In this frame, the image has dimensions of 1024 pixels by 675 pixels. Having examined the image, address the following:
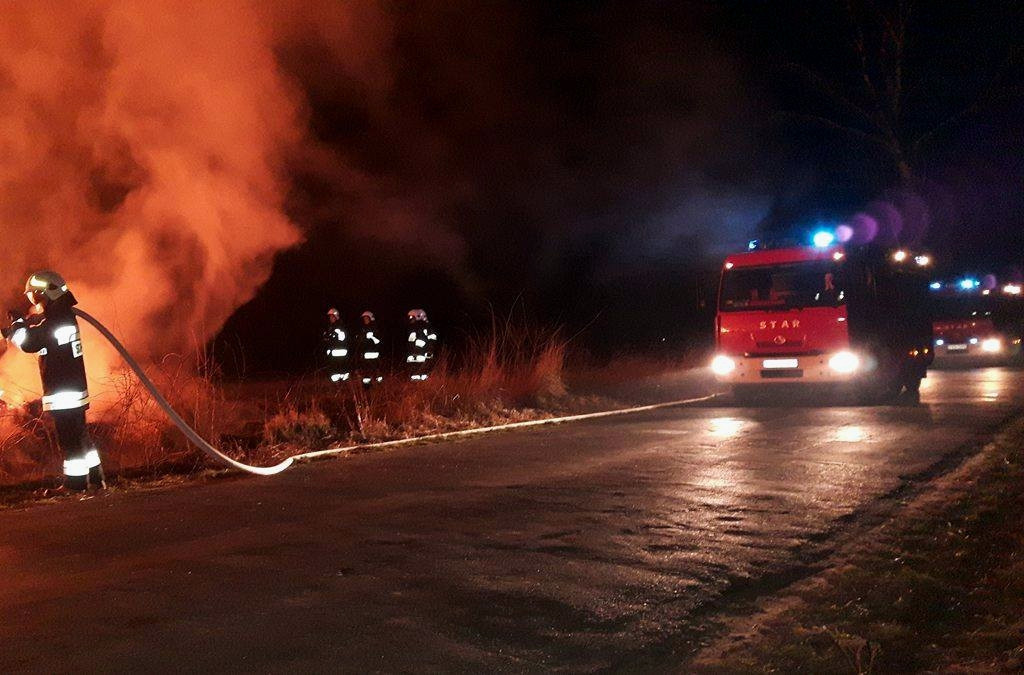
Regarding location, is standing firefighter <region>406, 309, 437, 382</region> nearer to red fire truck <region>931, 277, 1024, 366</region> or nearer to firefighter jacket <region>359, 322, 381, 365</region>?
firefighter jacket <region>359, 322, 381, 365</region>

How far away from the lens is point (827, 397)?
58.5 ft

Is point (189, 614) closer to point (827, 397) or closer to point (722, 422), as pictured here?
point (722, 422)

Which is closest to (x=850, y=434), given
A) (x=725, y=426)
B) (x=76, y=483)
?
(x=725, y=426)

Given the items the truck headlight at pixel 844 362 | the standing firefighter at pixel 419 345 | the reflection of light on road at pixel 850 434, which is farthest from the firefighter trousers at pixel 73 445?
the truck headlight at pixel 844 362

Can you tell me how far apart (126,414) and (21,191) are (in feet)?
11.3

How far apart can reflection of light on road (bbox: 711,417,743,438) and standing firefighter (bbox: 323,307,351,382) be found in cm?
685

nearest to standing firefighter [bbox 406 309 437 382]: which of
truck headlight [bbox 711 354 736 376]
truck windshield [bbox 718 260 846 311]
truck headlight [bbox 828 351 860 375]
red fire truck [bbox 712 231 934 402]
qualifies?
truck headlight [bbox 711 354 736 376]

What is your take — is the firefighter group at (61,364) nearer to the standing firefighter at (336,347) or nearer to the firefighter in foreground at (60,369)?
the firefighter in foreground at (60,369)

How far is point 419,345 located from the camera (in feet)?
60.0

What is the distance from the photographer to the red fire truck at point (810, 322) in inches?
623

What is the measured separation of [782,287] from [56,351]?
1201cm

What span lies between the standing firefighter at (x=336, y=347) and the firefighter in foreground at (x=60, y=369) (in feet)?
29.5

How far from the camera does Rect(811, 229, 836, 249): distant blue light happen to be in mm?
Answer: 16328

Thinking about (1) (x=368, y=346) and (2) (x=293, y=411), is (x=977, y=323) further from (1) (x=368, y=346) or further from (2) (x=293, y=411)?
(2) (x=293, y=411)
